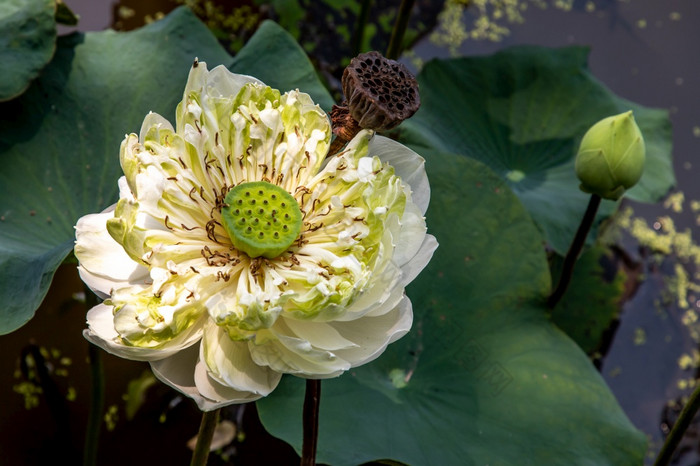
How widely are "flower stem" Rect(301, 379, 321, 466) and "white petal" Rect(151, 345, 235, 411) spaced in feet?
0.44

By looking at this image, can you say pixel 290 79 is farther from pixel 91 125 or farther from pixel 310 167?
Result: pixel 310 167

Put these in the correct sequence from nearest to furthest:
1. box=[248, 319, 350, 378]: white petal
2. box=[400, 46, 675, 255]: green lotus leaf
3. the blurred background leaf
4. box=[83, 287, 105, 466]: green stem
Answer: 1. box=[248, 319, 350, 378]: white petal
2. the blurred background leaf
3. box=[83, 287, 105, 466]: green stem
4. box=[400, 46, 675, 255]: green lotus leaf

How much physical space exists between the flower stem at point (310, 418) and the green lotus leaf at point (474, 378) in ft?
0.53

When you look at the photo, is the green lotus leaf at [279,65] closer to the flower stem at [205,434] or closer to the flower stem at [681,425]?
the flower stem at [205,434]

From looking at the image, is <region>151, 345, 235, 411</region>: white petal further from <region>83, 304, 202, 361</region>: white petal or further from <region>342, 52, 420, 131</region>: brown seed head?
<region>342, 52, 420, 131</region>: brown seed head

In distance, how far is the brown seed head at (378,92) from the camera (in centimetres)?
73

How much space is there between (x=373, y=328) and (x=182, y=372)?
0.22 meters

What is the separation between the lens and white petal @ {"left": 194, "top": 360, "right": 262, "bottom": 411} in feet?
2.39

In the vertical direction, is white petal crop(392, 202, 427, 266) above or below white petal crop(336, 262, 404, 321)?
above

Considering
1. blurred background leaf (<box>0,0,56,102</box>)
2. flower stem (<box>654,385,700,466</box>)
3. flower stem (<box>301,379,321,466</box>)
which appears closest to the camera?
flower stem (<box>301,379,321,466</box>)

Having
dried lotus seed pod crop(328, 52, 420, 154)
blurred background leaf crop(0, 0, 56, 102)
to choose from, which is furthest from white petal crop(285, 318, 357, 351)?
blurred background leaf crop(0, 0, 56, 102)

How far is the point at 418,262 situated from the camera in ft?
2.67

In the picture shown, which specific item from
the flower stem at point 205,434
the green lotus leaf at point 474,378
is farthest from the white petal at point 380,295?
the green lotus leaf at point 474,378

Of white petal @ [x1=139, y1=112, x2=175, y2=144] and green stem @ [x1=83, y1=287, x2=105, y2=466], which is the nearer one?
white petal @ [x1=139, y1=112, x2=175, y2=144]
